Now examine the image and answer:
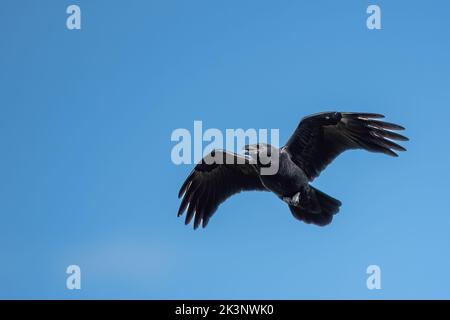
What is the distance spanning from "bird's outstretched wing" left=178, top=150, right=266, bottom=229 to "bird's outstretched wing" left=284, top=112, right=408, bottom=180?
149cm

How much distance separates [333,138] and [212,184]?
11.3 feet

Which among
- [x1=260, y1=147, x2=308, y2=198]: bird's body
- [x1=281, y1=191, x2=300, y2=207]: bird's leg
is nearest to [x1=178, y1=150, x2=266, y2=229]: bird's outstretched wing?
[x1=281, y1=191, x2=300, y2=207]: bird's leg

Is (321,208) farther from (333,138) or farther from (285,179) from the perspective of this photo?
(333,138)

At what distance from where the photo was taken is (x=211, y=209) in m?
17.8

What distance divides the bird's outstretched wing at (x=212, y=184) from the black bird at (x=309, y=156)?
3 cm

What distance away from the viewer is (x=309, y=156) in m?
16.5

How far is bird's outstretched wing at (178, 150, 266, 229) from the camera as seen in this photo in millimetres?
17438

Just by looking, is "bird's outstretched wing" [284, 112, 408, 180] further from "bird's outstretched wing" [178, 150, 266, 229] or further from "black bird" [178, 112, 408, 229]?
"bird's outstretched wing" [178, 150, 266, 229]

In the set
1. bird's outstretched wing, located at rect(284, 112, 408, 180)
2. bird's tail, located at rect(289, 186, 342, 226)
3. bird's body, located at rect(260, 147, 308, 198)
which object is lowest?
bird's tail, located at rect(289, 186, 342, 226)

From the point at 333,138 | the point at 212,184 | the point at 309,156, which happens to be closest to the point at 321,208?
the point at 309,156

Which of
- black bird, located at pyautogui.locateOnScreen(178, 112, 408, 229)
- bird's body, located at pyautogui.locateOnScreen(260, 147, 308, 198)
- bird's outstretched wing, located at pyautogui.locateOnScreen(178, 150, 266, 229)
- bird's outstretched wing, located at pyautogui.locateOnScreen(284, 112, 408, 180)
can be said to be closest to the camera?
bird's body, located at pyautogui.locateOnScreen(260, 147, 308, 198)
